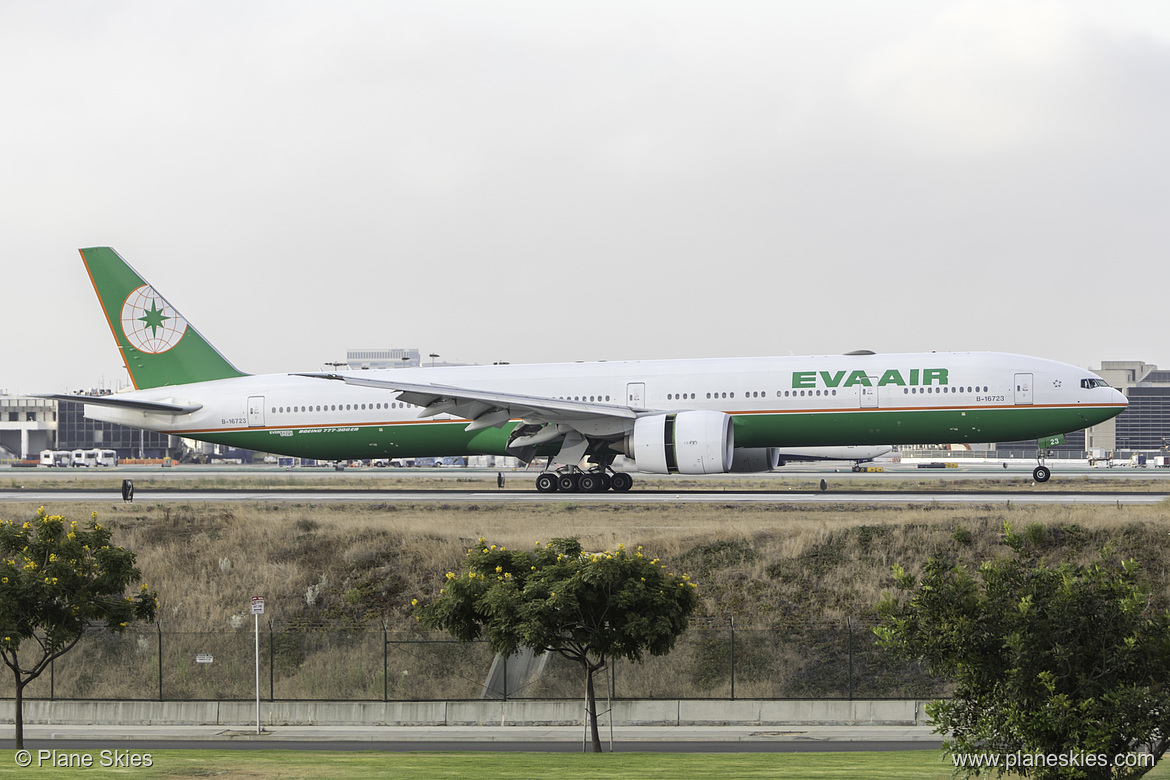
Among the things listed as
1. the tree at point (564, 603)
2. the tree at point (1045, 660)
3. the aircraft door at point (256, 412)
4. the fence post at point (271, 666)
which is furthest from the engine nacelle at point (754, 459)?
the tree at point (1045, 660)

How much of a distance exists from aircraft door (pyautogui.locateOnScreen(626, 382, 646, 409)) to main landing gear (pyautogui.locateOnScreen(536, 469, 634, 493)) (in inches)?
112

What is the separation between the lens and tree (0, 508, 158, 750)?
63.9ft

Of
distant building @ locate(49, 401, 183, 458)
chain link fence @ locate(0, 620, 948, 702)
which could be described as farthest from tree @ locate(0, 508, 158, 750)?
distant building @ locate(49, 401, 183, 458)

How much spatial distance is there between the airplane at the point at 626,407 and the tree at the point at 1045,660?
2530 centimetres

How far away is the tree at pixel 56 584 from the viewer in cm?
1948

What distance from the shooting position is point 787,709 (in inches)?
969

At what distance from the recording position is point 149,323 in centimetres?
4641

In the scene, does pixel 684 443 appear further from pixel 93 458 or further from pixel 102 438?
pixel 102 438

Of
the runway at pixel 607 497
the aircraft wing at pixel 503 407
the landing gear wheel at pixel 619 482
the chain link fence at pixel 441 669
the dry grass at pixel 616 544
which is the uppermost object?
the aircraft wing at pixel 503 407

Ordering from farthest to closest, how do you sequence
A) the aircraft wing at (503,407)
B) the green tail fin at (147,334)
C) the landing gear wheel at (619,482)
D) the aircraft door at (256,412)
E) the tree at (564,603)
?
1. the green tail fin at (147,334)
2. the aircraft door at (256,412)
3. the landing gear wheel at (619,482)
4. the aircraft wing at (503,407)
5. the tree at (564,603)

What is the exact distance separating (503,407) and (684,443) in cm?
644

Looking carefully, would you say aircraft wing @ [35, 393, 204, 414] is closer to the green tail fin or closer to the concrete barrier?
the green tail fin

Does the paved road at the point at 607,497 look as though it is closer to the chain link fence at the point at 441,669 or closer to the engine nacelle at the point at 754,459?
the engine nacelle at the point at 754,459

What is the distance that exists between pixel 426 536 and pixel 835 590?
37.9ft
